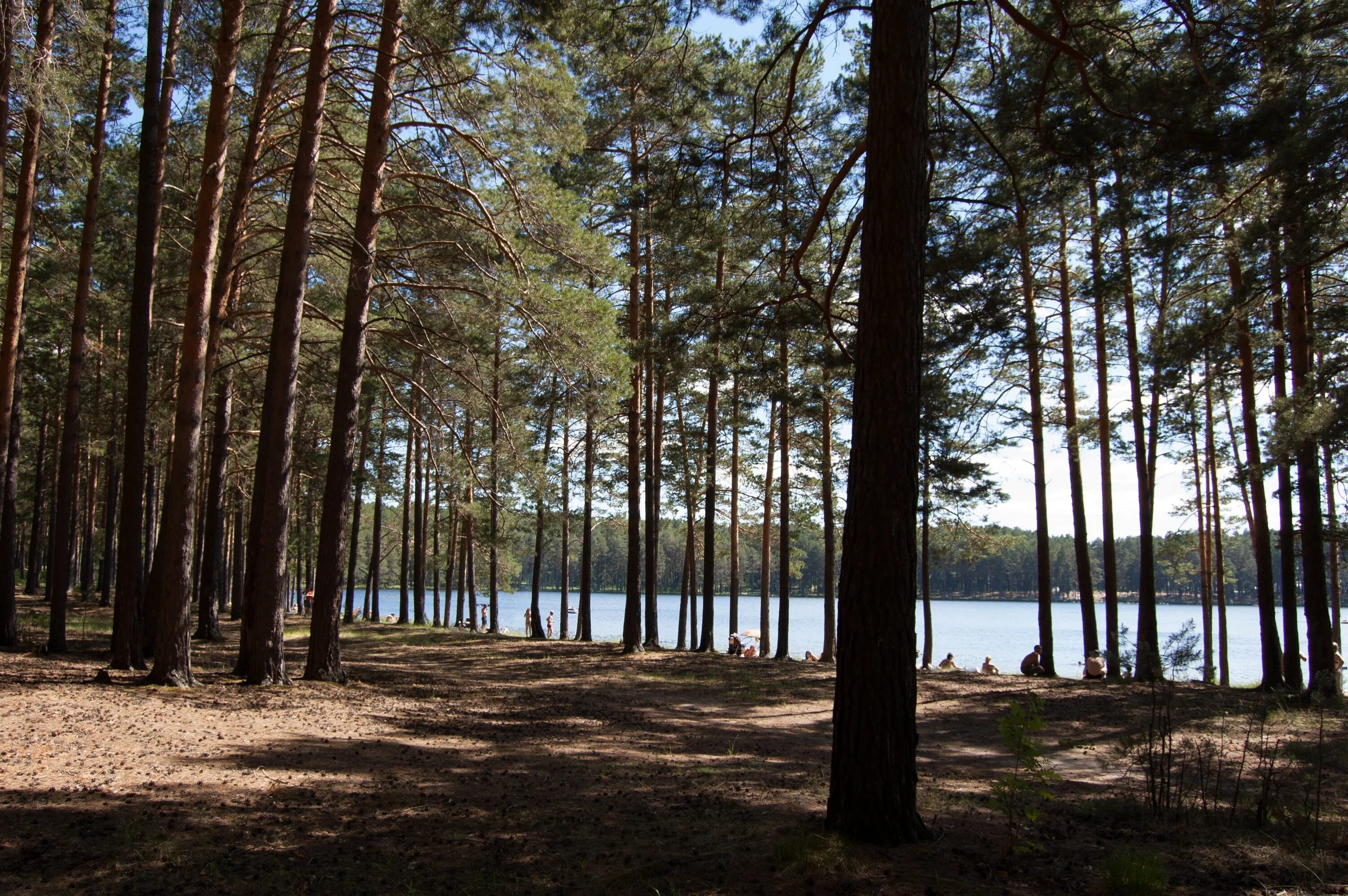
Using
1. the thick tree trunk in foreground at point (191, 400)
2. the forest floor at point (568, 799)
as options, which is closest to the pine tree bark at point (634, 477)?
the forest floor at point (568, 799)

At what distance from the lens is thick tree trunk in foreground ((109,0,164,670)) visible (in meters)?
8.34

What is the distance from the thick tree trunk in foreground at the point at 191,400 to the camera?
7.95 metres

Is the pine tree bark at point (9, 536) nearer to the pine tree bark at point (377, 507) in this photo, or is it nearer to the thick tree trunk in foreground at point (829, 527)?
the pine tree bark at point (377, 507)

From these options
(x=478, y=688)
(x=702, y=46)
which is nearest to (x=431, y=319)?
(x=478, y=688)

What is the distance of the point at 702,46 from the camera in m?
7.13

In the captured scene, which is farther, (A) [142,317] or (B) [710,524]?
(B) [710,524]

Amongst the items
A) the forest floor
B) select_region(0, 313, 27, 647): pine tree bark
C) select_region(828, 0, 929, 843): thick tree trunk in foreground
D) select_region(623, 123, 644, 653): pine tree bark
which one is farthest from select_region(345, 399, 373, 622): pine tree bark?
select_region(828, 0, 929, 843): thick tree trunk in foreground

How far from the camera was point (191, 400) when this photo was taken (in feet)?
26.6

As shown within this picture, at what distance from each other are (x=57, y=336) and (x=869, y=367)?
21.9m

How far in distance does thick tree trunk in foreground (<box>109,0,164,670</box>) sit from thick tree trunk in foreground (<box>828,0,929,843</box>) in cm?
785

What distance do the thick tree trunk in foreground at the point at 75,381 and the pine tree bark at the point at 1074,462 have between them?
14.7 meters

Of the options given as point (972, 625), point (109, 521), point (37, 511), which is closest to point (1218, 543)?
point (109, 521)

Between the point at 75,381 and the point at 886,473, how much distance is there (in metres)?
12.0

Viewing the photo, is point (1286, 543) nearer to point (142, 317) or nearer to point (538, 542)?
point (142, 317)
